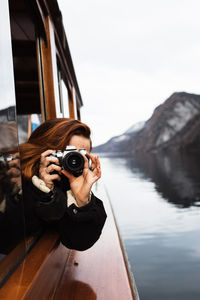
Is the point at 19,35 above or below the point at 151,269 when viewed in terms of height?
above

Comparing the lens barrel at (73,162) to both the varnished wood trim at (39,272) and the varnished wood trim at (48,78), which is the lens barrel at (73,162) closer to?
the varnished wood trim at (39,272)

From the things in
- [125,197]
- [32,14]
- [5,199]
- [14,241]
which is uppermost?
[32,14]

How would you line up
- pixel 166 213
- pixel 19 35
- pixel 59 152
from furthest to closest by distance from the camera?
pixel 166 213 → pixel 19 35 → pixel 59 152

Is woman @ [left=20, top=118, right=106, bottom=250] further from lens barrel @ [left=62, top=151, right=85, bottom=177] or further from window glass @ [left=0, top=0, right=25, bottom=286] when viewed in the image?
window glass @ [left=0, top=0, right=25, bottom=286]

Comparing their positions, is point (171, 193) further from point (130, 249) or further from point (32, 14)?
point (32, 14)

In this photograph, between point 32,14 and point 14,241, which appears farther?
point 32,14

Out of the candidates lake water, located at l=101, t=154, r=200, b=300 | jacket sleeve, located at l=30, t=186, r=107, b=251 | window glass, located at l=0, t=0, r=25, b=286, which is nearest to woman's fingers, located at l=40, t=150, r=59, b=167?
jacket sleeve, located at l=30, t=186, r=107, b=251

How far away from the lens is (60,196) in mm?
1299

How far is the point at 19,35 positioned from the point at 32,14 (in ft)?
2.58

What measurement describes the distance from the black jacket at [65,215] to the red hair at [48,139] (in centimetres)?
11

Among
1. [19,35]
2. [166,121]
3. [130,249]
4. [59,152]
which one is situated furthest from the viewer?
[166,121]

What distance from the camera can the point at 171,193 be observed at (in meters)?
9.35

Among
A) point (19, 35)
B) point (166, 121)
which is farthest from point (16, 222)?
point (166, 121)

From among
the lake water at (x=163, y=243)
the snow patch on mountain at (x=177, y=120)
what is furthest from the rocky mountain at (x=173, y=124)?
the lake water at (x=163, y=243)
